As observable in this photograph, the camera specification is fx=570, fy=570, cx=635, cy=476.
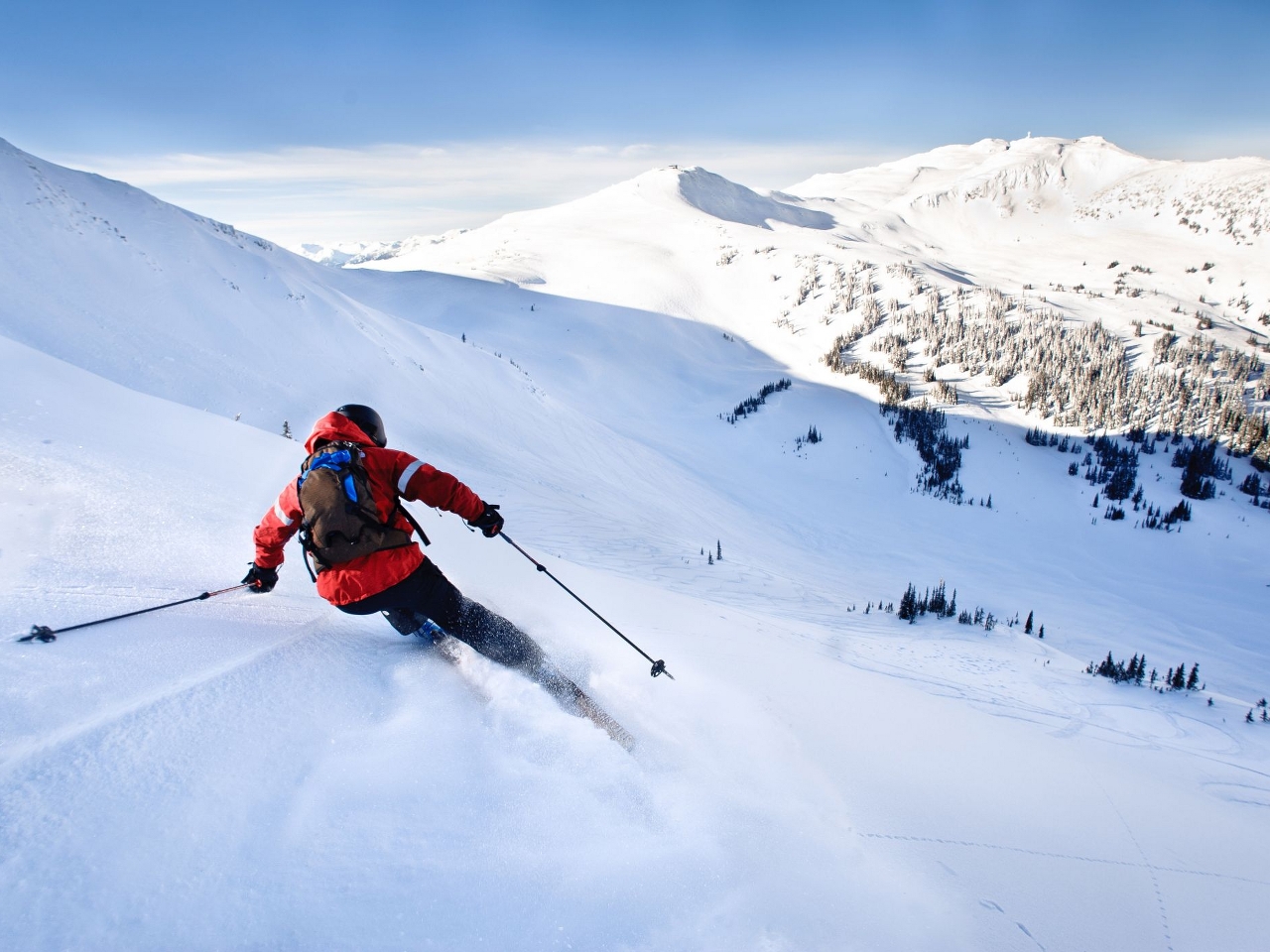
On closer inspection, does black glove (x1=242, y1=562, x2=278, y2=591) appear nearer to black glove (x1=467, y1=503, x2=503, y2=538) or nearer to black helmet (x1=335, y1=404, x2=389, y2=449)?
black helmet (x1=335, y1=404, x2=389, y2=449)

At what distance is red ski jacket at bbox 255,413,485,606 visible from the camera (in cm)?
355

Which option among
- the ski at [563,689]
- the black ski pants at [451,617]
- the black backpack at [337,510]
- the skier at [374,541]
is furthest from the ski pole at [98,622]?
the ski at [563,689]

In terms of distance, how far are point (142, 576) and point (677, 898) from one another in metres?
3.88

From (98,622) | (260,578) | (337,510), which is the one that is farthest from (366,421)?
(98,622)

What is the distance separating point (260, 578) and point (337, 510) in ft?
→ 3.18

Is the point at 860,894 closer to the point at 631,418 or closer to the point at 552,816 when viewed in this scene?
the point at 552,816

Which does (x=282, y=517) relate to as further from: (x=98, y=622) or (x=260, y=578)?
(x=98, y=622)

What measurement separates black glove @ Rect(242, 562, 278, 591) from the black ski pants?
57cm

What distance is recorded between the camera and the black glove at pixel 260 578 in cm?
375

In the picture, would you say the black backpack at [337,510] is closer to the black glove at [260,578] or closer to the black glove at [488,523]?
the black glove at [260,578]

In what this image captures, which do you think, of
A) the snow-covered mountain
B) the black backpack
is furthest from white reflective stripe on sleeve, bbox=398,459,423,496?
the snow-covered mountain

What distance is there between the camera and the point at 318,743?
8.54 ft

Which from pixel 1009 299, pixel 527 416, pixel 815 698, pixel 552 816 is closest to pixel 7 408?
pixel 552 816

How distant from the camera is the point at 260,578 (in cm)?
380
